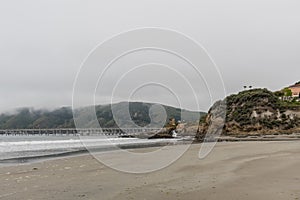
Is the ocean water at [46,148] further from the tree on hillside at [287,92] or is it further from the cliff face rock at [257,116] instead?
the tree on hillside at [287,92]

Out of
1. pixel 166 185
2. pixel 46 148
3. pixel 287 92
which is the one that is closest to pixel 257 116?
pixel 287 92

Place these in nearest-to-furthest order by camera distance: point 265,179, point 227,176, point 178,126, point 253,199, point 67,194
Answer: point 253,199 → point 67,194 → point 265,179 → point 227,176 → point 178,126

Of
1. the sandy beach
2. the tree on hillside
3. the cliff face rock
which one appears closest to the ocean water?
the sandy beach

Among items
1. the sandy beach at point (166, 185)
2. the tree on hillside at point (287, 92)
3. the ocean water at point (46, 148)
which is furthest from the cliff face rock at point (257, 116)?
the sandy beach at point (166, 185)

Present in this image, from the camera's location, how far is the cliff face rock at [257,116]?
69312 mm

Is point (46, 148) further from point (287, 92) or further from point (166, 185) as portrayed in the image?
point (287, 92)

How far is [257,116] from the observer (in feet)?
237

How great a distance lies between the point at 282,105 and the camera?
7306 cm

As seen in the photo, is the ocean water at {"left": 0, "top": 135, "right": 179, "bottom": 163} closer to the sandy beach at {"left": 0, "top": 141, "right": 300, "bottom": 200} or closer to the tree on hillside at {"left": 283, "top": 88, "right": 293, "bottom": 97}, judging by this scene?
the sandy beach at {"left": 0, "top": 141, "right": 300, "bottom": 200}

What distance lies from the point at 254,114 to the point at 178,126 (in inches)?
1590

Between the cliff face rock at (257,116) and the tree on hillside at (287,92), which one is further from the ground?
the tree on hillside at (287,92)

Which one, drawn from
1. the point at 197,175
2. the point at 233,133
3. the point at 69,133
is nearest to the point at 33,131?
the point at 69,133

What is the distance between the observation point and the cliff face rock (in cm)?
6931

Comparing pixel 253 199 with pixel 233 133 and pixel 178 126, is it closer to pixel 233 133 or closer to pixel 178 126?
pixel 233 133
